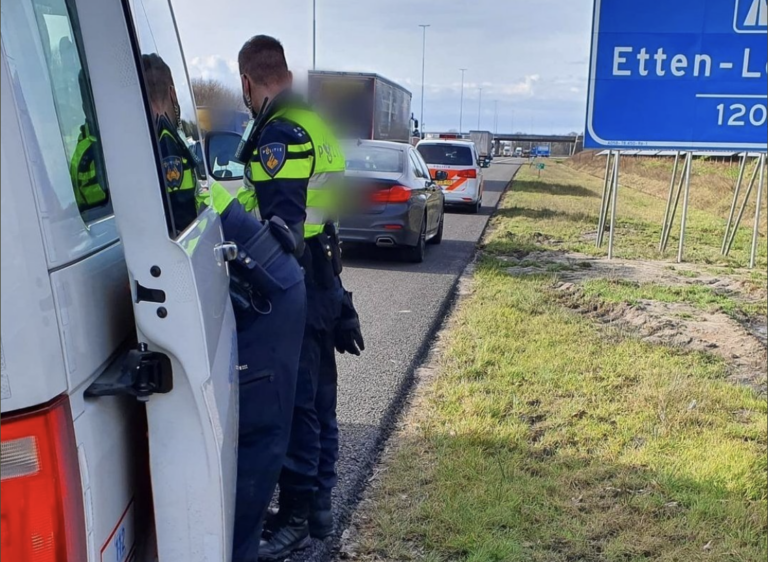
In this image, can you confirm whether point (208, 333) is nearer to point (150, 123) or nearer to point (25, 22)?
point (150, 123)

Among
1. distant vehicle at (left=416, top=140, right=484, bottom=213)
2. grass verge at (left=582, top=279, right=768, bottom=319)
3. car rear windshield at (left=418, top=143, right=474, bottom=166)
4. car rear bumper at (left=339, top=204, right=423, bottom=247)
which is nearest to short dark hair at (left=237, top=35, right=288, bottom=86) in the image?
grass verge at (left=582, top=279, right=768, bottom=319)

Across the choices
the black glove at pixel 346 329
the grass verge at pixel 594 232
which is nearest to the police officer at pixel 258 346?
the black glove at pixel 346 329

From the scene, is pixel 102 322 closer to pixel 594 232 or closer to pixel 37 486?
pixel 37 486

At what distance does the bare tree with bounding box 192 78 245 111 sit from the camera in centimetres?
268

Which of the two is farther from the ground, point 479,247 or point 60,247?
point 60,247

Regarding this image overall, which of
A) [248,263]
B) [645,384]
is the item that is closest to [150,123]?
[248,263]

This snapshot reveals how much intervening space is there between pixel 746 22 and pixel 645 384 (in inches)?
95.7

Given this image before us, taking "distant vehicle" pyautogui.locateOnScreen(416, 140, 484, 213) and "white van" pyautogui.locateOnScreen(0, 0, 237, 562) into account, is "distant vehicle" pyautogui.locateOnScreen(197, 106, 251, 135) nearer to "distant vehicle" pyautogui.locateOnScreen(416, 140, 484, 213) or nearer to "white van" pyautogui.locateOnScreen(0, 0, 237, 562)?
"white van" pyautogui.locateOnScreen(0, 0, 237, 562)

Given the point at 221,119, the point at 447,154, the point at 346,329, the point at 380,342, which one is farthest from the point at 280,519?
the point at 447,154

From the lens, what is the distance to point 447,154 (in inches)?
672

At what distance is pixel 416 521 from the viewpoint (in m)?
3.33

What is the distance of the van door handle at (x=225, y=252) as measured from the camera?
1.92 meters

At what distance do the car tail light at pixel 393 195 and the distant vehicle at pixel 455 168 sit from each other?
7297 millimetres

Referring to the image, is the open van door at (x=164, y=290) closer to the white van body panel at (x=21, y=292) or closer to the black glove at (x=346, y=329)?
the white van body panel at (x=21, y=292)
